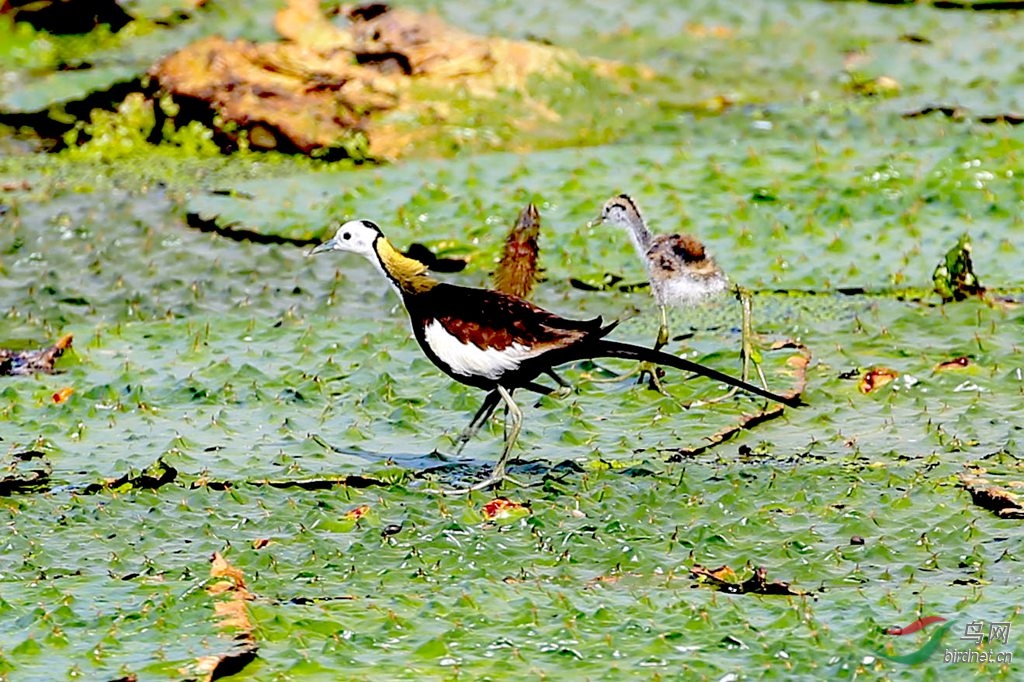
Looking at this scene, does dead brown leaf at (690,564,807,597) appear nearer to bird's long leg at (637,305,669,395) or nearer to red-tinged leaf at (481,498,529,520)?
red-tinged leaf at (481,498,529,520)

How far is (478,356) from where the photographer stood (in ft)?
21.8

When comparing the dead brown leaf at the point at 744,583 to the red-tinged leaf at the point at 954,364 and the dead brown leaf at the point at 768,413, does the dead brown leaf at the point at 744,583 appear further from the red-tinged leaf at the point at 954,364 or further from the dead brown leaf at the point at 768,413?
the red-tinged leaf at the point at 954,364

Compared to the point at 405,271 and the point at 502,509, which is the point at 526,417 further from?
the point at 502,509

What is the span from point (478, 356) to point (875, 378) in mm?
2321

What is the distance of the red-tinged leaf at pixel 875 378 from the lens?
8070 millimetres

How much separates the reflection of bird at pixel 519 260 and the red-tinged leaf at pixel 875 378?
5.21 feet

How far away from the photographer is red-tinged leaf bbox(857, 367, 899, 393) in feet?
26.5

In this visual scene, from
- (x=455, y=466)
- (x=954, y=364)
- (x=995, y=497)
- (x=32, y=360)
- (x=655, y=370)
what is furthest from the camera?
(x=32, y=360)

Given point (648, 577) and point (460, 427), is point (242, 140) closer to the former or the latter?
point (460, 427)

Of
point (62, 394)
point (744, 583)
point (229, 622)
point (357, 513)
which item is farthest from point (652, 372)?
point (229, 622)

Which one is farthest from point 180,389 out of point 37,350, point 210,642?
point 210,642

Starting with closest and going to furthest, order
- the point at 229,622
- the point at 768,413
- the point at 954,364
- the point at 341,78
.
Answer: the point at 229,622 < the point at 768,413 < the point at 954,364 < the point at 341,78

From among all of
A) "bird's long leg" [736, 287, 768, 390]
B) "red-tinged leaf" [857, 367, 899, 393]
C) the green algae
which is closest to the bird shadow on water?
the green algae

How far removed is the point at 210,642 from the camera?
544 centimetres
